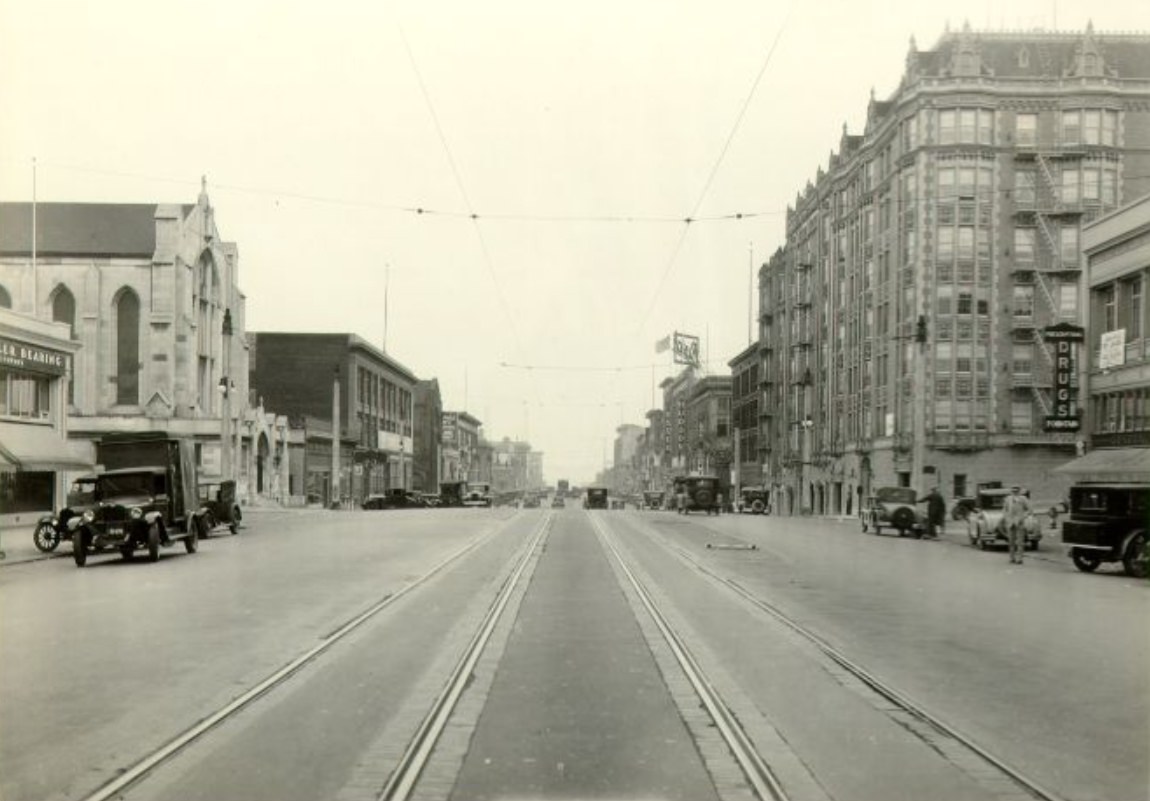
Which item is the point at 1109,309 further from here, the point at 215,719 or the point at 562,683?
the point at 215,719

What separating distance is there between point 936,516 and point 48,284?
43.8 metres

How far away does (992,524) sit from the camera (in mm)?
32750

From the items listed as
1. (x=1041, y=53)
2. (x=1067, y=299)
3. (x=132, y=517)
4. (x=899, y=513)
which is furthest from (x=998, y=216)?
(x=132, y=517)

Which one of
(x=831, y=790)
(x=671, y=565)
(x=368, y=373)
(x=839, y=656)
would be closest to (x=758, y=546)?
(x=671, y=565)

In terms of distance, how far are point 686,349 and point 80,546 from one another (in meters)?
60.0

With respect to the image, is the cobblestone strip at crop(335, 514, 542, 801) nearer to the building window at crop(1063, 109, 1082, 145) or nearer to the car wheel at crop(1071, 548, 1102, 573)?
the car wheel at crop(1071, 548, 1102, 573)

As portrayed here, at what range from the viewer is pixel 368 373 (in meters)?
96.8

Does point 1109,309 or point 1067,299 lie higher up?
point 1067,299

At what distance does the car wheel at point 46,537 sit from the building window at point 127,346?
32840 millimetres

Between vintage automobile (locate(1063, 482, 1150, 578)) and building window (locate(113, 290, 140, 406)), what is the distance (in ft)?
155

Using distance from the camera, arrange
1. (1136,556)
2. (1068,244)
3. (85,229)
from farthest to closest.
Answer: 1. (1068,244)
2. (85,229)
3. (1136,556)

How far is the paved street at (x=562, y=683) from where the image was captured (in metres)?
6.82

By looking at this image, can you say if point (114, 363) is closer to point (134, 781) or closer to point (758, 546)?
point (758, 546)

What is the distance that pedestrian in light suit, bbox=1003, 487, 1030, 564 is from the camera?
1062 inches
